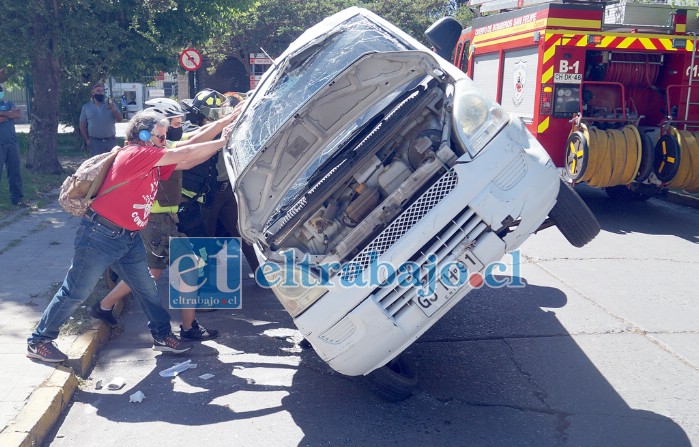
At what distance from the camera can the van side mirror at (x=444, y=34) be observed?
588cm

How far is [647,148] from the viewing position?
9250 mm

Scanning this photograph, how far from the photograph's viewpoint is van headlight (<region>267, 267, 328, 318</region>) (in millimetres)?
4043

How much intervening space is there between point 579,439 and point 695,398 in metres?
0.96

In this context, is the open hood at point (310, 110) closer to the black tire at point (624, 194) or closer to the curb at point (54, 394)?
the curb at point (54, 394)

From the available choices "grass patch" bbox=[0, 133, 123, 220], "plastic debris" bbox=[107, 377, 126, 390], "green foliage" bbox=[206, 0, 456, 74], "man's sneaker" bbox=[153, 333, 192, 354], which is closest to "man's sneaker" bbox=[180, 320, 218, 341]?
"man's sneaker" bbox=[153, 333, 192, 354]

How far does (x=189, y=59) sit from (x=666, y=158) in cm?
1115

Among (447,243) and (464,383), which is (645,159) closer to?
(464,383)

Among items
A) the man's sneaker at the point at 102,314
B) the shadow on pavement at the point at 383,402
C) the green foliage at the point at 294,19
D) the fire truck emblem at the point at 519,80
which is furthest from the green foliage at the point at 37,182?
the green foliage at the point at 294,19

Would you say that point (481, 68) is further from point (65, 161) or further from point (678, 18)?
point (65, 161)

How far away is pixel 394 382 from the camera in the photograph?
4246 millimetres

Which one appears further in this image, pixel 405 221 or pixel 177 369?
pixel 177 369

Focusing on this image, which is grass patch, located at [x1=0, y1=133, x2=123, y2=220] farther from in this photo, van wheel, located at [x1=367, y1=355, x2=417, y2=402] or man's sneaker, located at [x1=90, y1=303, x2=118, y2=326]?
van wheel, located at [x1=367, y1=355, x2=417, y2=402]

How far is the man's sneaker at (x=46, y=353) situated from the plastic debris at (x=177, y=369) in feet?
2.17

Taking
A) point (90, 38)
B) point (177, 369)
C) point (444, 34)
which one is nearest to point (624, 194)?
point (444, 34)
